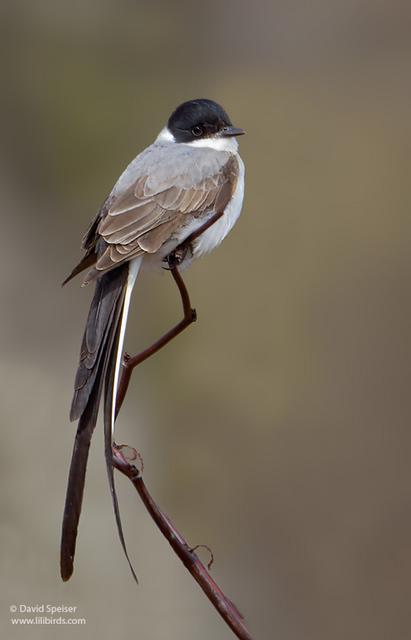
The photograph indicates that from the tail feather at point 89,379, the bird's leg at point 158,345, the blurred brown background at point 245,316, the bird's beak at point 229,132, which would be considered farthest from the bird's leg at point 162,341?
the blurred brown background at point 245,316

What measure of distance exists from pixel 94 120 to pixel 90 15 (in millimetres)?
795

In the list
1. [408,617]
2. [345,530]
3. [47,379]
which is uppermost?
[47,379]

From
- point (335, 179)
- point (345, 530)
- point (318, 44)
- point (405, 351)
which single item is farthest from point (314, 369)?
point (318, 44)

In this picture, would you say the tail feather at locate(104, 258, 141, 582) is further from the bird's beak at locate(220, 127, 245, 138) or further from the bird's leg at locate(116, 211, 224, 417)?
the bird's beak at locate(220, 127, 245, 138)

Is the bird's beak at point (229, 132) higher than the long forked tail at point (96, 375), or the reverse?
the bird's beak at point (229, 132)

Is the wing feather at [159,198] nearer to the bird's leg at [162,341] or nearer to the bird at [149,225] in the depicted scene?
the bird at [149,225]

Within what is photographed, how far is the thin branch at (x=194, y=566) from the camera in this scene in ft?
4.15

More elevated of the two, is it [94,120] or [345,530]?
[94,120]

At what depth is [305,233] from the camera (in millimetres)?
4762

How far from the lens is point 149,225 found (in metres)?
2.10

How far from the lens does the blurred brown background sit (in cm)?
382

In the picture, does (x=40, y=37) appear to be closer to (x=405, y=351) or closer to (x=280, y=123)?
(x=280, y=123)

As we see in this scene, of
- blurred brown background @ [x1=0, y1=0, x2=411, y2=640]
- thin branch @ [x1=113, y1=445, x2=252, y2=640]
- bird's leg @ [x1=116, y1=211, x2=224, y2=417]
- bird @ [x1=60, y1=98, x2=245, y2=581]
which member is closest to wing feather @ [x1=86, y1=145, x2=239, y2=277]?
bird @ [x1=60, y1=98, x2=245, y2=581]


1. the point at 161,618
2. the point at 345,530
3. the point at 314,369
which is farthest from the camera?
the point at 314,369
